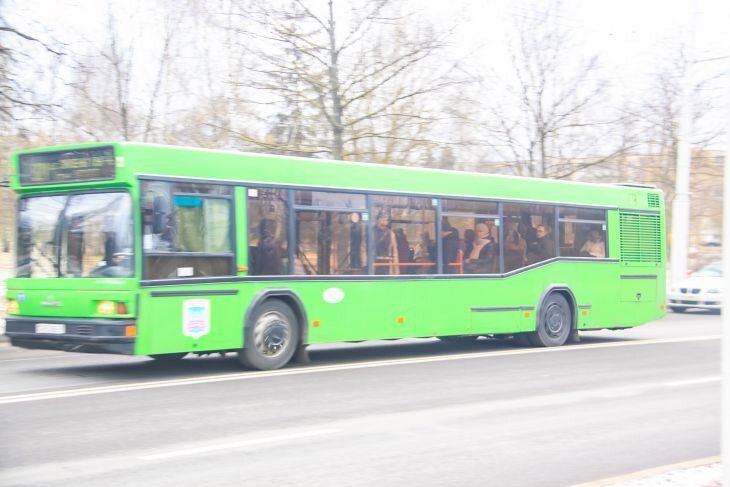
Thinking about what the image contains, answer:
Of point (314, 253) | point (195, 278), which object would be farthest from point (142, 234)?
point (314, 253)

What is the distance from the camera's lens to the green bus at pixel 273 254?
36.6 feet

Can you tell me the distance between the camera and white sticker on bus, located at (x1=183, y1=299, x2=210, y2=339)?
11508mm

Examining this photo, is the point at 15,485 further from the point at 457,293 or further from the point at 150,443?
the point at 457,293

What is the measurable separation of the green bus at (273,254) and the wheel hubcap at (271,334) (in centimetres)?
2

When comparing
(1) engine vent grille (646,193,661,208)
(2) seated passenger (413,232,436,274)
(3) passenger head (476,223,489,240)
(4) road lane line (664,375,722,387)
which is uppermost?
(1) engine vent grille (646,193,661,208)

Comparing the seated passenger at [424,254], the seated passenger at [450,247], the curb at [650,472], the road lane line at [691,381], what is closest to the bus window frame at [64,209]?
the seated passenger at [424,254]

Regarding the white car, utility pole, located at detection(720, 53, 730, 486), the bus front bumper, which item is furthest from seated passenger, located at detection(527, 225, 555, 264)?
the white car

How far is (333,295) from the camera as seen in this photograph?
13148 mm

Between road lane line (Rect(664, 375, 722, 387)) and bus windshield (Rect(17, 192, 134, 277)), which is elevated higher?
bus windshield (Rect(17, 192, 134, 277))

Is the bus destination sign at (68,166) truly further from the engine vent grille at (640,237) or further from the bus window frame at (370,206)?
the engine vent grille at (640,237)

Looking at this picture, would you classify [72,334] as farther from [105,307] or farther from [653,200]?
[653,200]

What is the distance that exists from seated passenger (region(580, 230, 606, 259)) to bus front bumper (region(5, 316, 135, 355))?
29.5ft

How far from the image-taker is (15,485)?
242 inches

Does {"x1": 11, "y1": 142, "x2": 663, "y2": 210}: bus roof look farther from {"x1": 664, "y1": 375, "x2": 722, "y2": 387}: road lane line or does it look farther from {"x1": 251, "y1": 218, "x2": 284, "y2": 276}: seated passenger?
{"x1": 664, "y1": 375, "x2": 722, "y2": 387}: road lane line
